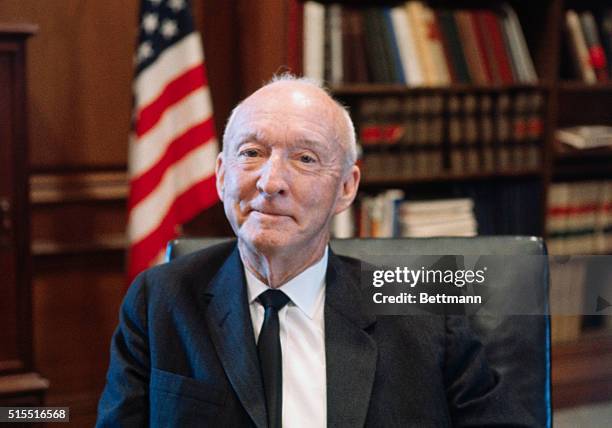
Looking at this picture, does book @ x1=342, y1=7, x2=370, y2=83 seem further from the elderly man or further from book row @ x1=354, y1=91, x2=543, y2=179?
the elderly man

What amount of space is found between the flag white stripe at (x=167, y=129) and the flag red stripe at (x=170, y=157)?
0.04 ft

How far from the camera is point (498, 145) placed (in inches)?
131

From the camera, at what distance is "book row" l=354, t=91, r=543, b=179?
10.3ft

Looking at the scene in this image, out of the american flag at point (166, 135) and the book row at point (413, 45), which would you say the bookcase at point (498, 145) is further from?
the american flag at point (166, 135)

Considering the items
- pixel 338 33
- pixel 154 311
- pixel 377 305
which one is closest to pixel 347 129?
pixel 377 305

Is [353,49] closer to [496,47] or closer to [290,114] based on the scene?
[496,47]

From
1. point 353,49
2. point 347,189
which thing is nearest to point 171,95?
point 353,49

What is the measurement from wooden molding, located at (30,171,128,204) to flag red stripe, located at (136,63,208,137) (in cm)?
35

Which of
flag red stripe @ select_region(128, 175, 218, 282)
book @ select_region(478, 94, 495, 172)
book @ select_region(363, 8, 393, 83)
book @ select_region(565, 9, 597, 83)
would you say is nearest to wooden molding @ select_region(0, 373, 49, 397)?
flag red stripe @ select_region(128, 175, 218, 282)

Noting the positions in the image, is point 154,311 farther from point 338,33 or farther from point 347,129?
point 338,33

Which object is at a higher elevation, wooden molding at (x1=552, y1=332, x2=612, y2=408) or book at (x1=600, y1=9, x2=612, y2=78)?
book at (x1=600, y1=9, x2=612, y2=78)

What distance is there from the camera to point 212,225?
325 centimetres

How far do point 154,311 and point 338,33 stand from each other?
1.77 meters

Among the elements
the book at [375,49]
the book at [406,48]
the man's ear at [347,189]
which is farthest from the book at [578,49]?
the man's ear at [347,189]
